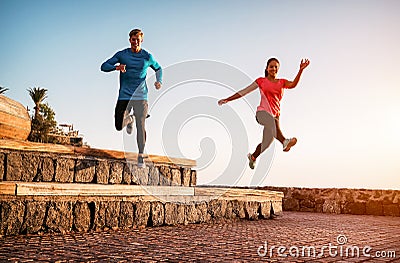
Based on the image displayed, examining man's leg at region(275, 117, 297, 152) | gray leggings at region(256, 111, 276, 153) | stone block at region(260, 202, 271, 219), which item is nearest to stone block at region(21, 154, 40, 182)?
gray leggings at region(256, 111, 276, 153)

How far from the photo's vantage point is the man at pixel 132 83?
6.55 meters

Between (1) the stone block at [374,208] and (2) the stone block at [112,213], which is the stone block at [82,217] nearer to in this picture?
(2) the stone block at [112,213]

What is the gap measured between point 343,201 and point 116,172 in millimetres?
8797

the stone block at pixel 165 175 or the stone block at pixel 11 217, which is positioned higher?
the stone block at pixel 165 175

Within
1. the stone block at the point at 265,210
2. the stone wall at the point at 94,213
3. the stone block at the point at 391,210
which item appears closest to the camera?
the stone wall at the point at 94,213

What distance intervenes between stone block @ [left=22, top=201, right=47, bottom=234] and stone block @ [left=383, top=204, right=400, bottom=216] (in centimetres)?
1027

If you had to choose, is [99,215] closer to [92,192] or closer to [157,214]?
[92,192]

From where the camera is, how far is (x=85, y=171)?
244 inches

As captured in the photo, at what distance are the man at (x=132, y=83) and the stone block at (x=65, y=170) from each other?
37.7 inches

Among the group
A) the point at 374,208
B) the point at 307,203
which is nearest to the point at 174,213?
the point at 307,203

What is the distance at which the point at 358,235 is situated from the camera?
20.4 ft

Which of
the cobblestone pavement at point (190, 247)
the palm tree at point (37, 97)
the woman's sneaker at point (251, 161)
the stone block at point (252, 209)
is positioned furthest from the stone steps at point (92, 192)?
the palm tree at point (37, 97)

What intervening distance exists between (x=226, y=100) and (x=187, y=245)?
3.26 m

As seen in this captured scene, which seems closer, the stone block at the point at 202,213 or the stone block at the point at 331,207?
the stone block at the point at 202,213
